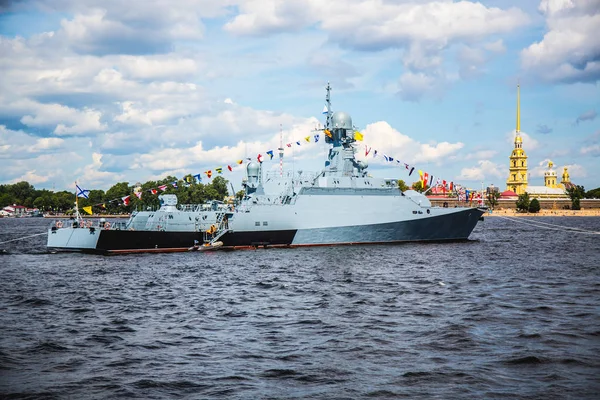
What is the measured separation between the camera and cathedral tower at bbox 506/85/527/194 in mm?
184875

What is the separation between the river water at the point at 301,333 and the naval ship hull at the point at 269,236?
9.05 meters

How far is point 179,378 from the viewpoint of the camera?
39.5 feet

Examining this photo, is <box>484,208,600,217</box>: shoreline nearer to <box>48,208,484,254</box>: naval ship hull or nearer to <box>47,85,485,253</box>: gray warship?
<box>48,208,484,254</box>: naval ship hull

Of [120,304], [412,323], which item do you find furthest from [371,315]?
[120,304]

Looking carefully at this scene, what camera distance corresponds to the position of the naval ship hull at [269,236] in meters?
39.9

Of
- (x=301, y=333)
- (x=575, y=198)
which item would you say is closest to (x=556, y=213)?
(x=575, y=198)

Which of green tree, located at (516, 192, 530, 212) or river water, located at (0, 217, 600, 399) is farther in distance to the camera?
green tree, located at (516, 192, 530, 212)

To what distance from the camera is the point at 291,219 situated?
143ft

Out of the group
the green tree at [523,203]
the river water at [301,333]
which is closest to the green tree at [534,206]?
the green tree at [523,203]

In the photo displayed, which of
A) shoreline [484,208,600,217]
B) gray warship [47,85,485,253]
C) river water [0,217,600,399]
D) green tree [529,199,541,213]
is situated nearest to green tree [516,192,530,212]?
green tree [529,199,541,213]

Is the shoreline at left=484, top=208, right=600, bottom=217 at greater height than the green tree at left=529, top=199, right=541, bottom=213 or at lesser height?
lesser

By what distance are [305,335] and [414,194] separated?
114ft

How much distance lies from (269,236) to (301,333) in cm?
2745

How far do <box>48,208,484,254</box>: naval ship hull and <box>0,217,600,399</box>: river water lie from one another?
905cm
